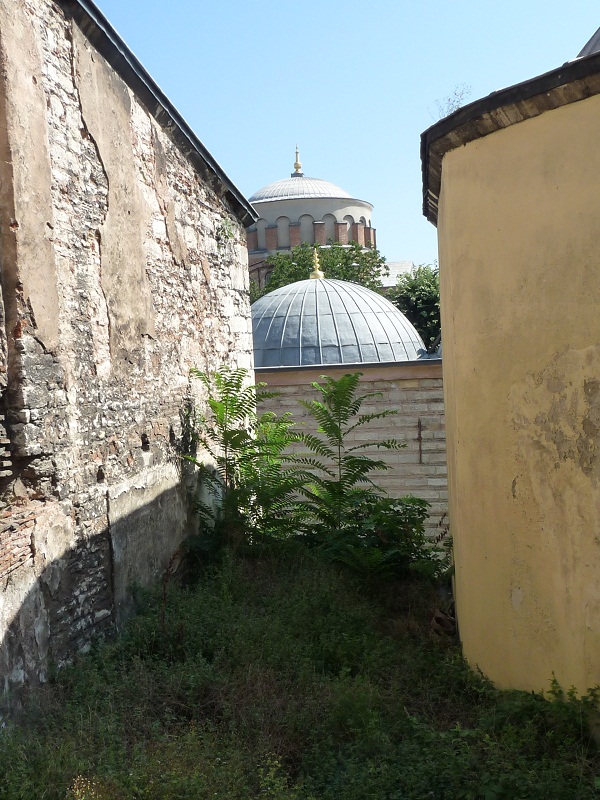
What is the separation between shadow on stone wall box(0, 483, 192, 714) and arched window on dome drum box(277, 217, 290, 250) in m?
39.9

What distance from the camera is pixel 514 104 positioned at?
5062 mm

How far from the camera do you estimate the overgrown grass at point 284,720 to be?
420cm

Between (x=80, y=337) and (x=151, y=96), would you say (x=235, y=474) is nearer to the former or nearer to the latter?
(x=80, y=337)

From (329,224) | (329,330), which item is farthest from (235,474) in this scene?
(329,224)

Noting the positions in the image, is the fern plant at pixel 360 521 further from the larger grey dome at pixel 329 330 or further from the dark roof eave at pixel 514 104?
the larger grey dome at pixel 329 330

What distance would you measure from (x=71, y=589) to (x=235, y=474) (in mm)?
3540

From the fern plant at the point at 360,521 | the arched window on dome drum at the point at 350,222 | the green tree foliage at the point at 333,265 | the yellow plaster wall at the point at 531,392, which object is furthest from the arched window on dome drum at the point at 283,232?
the yellow plaster wall at the point at 531,392

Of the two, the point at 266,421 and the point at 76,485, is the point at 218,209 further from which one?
the point at 76,485

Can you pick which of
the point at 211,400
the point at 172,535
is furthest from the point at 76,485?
the point at 211,400

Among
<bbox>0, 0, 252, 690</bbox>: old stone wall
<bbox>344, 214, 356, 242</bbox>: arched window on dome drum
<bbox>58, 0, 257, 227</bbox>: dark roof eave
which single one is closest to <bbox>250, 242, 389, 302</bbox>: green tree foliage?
<bbox>344, 214, 356, 242</bbox>: arched window on dome drum

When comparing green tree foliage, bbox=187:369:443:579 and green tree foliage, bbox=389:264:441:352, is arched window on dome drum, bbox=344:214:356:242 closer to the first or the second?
green tree foliage, bbox=389:264:441:352

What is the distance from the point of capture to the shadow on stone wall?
16.4 feet

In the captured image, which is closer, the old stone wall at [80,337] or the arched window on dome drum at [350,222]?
the old stone wall at [80,337]

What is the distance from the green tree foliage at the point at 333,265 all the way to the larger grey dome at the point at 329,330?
1526 cm
